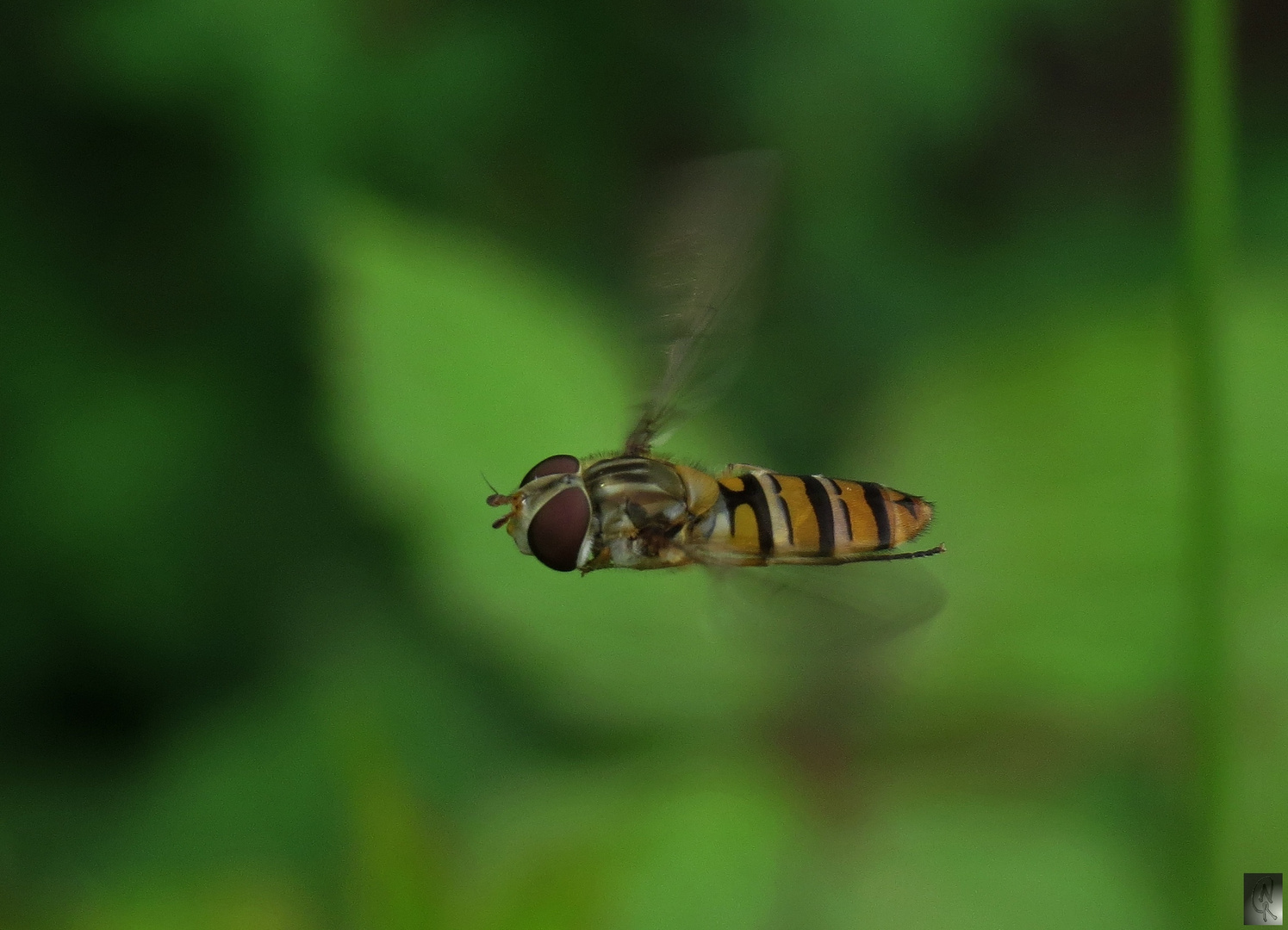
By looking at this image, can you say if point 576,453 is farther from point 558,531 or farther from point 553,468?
point 558,531

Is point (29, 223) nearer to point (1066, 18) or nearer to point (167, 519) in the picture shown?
point (167, 519)

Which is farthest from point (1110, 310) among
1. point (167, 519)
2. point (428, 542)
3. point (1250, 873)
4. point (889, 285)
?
point (167, 519)

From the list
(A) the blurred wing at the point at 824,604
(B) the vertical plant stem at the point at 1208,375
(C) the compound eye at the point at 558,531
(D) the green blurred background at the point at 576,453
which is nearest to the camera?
(B) the vertical plant stem at the point at 1208,375

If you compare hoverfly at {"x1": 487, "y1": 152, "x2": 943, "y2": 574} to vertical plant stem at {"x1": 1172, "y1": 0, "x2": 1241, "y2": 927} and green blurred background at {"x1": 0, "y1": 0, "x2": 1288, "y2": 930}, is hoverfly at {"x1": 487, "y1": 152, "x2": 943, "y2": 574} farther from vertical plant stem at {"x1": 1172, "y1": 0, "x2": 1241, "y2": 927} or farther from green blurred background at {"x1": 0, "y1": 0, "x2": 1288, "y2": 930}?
vertical plant stem at {"x1": 1172, "y1": 0, "x2": 1241, "y2": 927}

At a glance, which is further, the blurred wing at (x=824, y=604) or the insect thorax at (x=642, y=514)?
the insect thorax at (x=642, y=514)

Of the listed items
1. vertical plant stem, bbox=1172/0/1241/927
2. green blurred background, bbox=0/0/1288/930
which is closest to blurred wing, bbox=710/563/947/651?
green blurred background, bbox=0/0/1288/930

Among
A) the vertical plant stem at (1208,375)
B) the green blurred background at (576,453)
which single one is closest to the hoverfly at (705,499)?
the green blurred background at (576,453)

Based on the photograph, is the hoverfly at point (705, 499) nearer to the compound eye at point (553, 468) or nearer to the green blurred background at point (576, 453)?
the compound eye at point (553, 468)
